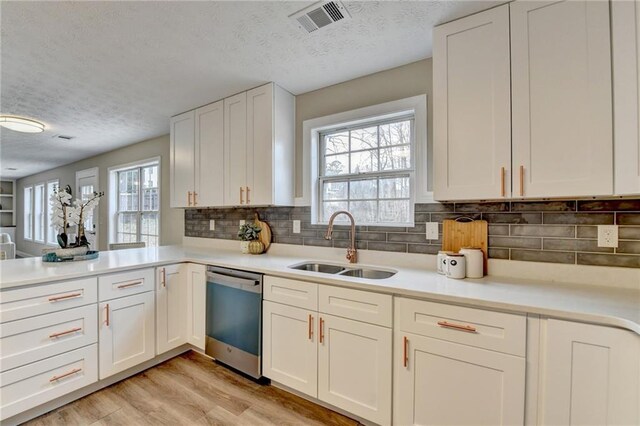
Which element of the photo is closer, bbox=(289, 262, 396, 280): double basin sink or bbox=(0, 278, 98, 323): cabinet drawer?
bbox=(0, 278, 98, 323): cabinet drawer

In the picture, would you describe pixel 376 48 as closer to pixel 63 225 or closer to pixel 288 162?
pixel 288 162

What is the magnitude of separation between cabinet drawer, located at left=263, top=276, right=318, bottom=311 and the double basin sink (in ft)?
0.73

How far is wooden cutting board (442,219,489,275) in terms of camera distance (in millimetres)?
A: 1813

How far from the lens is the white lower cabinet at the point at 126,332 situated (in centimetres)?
199

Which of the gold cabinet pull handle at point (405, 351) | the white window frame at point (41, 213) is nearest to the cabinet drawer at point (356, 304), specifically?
the gold cabinet pull handle at point (405, 351)

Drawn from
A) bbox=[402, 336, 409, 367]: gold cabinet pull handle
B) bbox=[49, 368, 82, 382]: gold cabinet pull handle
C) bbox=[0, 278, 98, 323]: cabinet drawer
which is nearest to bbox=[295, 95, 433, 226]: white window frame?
bbox=[402, 336, 409, 367]: gold cabinet pull handle

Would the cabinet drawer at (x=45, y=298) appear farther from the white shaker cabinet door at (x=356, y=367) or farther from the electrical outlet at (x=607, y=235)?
the electrical outlet at (x=607, y=235)

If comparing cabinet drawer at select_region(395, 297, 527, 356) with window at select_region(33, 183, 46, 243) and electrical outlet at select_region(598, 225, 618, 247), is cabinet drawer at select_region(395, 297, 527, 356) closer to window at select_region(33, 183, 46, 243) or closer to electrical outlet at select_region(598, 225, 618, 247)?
electrical outlet at select_region(598, 225, 618, 247)

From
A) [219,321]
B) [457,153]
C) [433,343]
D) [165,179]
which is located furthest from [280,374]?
[165,179]

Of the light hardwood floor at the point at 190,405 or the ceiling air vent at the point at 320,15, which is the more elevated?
the ceiling air vent at the point at 320,15

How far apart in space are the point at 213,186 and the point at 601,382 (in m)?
3.00

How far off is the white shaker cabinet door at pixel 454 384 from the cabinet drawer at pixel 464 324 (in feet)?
0.12

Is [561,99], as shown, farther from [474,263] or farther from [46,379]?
[46,379]

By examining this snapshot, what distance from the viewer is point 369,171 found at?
238cm
